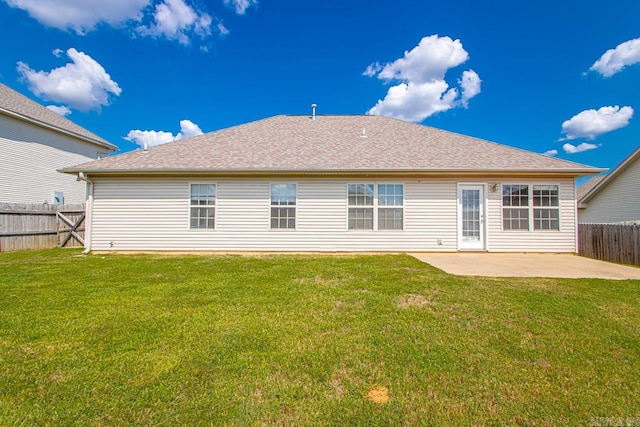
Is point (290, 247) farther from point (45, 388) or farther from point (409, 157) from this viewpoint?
point (45, 388)

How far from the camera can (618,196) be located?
50.3ft

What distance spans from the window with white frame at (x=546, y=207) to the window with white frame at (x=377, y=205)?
428 cm

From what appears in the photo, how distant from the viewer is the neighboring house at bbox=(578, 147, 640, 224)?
14.2 m

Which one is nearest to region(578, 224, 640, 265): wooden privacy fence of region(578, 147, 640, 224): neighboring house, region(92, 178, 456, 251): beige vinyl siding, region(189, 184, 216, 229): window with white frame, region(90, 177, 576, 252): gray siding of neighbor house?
region(90, 177, 576, 252): gray siding of neighbor house

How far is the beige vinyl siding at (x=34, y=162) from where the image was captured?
1234cm

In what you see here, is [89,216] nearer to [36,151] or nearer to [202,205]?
[202,205]

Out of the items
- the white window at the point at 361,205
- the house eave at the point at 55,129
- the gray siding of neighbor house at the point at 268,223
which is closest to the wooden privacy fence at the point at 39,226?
the gray siding of neighbor house at the point at 268,223

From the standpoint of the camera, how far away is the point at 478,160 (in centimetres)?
917

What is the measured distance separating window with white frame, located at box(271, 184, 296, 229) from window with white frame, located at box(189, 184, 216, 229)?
6.51 ft

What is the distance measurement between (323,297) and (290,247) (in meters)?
5.05

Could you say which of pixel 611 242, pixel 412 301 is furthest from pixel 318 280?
pixel 611 242

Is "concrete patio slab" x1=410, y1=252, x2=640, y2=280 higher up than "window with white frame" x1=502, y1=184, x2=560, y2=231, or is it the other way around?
"window with white frame" x1=502, y1=184, x2=560, y2=231

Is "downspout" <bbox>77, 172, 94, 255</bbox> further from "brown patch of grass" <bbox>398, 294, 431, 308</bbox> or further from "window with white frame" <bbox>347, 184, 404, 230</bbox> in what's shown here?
"brown patch of grass" <bbox>398, 294, 431, 308</bbox>

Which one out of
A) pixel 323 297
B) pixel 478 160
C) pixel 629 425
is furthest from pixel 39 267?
pixel 478 160
